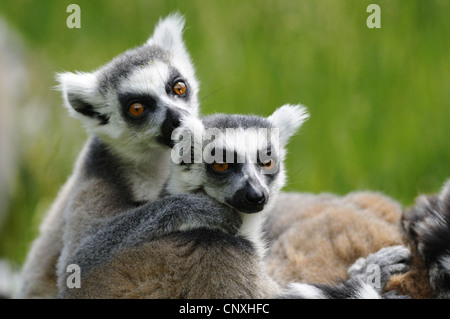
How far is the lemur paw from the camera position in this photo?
330 centimetres

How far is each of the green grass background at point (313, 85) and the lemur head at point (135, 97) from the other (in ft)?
5.10

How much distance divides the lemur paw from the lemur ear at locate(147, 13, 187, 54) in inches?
87.1

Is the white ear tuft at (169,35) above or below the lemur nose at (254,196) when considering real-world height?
above

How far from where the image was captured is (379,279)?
329cm

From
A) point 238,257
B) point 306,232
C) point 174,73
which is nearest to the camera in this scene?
point 238,257

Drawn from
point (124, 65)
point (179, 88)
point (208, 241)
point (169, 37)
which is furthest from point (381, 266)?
point (169, 37)

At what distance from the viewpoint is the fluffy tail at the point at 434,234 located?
318cm

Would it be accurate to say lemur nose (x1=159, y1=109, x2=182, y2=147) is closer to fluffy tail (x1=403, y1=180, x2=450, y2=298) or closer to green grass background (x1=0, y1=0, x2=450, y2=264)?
fluffy tail (x1=403, y1=180, x2=450, y2=298)

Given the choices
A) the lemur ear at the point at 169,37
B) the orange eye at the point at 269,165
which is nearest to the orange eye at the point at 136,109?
the lemur ear at the point at 169,37

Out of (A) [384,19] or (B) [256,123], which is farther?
(A) [384,19]

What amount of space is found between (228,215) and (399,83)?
13.9 feet

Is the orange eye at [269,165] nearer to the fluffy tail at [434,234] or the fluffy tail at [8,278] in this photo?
the fluffy tail at [434,234]
